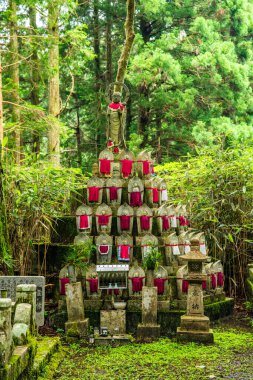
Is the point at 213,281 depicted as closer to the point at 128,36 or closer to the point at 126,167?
the point at 126,167

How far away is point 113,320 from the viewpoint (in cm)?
640

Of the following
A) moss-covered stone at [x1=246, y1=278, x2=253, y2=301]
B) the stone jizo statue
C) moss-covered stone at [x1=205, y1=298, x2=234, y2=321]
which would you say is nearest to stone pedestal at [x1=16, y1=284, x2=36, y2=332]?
moss-covered stone at [x1=205, y1=298, x2=234, y2=321]

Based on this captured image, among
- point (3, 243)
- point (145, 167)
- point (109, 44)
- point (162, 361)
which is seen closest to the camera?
point (162, 361)

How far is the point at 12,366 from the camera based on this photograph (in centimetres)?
343

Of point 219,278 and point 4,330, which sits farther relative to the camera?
point 219,278

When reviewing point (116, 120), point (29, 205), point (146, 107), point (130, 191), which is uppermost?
point (146, 107)

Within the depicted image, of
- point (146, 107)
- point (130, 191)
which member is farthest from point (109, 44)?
point (130, 191)

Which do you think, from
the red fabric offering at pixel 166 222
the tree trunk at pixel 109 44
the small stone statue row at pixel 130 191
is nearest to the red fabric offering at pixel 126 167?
the small stone statue row at pixel 130 191

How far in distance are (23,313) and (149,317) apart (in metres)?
2.44

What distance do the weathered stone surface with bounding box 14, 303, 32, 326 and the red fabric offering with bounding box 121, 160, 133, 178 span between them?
3755 mm

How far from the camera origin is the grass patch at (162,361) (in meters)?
4.87

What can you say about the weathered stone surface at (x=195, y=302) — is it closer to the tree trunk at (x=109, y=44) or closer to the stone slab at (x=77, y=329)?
the stone slab at (x=77, y=329)

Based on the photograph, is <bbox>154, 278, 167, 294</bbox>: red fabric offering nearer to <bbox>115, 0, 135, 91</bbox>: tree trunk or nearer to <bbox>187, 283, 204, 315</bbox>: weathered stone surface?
<bbox>187, 283, 204, 315</bbox>: weathered stone surface

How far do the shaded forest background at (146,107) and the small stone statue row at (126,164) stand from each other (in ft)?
2.30
